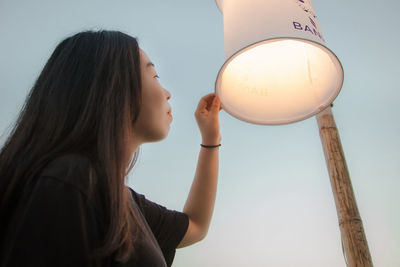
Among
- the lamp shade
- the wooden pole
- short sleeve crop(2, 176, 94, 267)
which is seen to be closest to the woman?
short sleeve crop(2, 176, 94, 267)

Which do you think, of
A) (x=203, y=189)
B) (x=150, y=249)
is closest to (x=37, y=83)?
(x=150, y=249)

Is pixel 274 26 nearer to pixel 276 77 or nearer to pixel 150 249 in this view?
pixel 276 77

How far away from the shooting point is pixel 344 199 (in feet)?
5.38

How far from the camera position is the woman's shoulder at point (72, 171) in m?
0.63

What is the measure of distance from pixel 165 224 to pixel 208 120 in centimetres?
47

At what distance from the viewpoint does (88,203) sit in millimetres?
644

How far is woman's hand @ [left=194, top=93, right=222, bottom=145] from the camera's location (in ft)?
4.63

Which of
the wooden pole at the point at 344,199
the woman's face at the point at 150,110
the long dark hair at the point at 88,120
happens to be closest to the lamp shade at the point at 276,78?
the woman's face at the point at 150,110

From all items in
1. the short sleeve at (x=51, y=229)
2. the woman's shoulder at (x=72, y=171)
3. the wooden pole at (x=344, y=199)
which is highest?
the wooden pole at (x=344, y=199)

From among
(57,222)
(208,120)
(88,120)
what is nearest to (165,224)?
(208,120)

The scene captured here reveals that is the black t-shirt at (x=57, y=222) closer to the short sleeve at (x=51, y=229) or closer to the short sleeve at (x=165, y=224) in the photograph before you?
the short sleeve at (x=51, y=229)

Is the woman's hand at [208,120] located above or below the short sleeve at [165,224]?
above

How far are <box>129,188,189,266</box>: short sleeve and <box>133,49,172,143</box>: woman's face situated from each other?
13.2 inches

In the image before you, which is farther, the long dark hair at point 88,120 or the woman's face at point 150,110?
the woman's face at point 150,110
